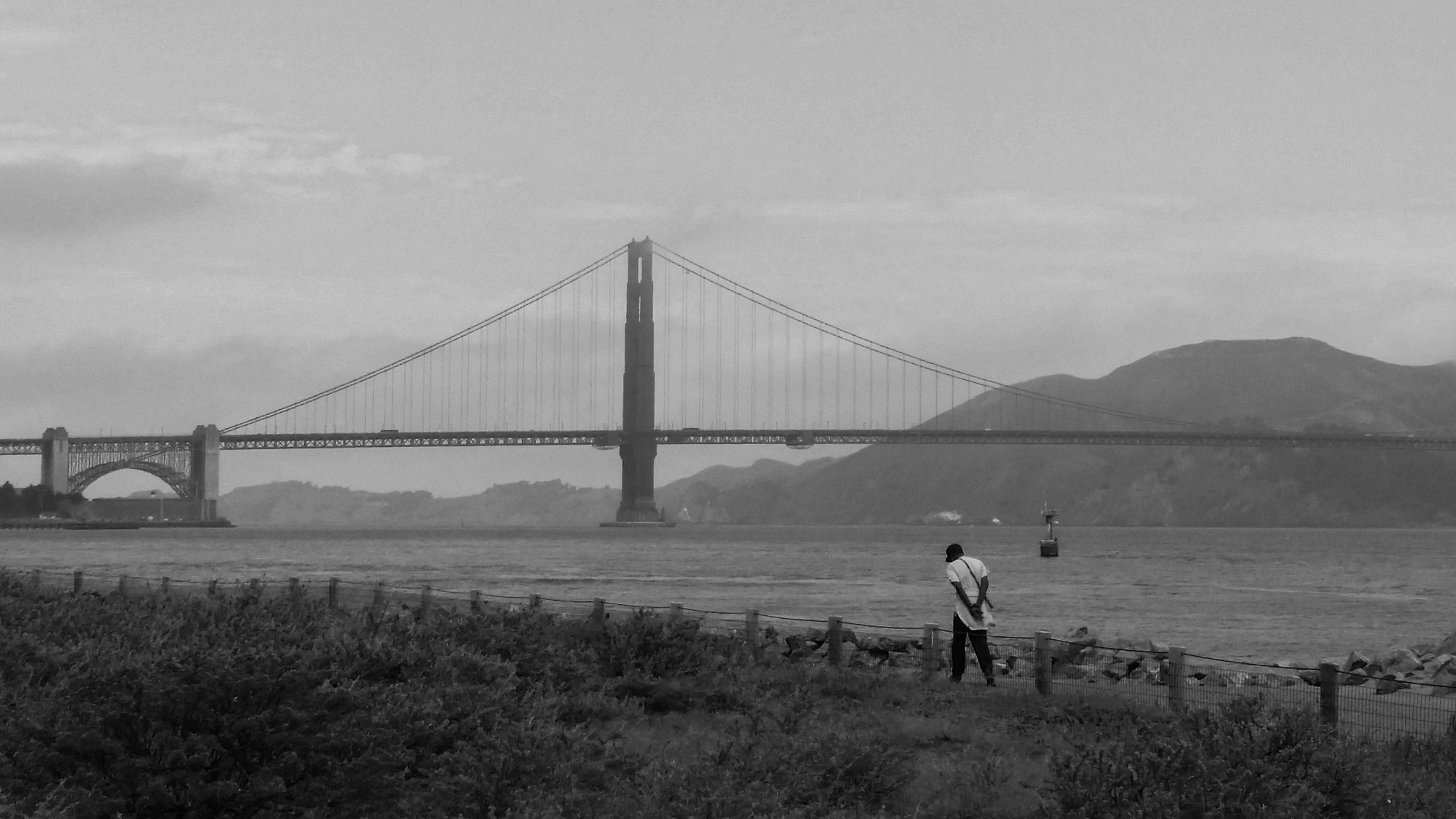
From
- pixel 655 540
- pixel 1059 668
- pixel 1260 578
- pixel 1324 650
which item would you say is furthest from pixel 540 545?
pixel 1059 668

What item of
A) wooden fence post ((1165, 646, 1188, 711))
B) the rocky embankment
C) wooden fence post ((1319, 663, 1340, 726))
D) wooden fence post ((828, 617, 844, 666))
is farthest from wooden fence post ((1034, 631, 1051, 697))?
wooden fence post ((1319, 663, 1340, 726))

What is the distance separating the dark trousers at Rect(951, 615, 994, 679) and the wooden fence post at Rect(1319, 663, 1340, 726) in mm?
4009

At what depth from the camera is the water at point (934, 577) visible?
127 feet

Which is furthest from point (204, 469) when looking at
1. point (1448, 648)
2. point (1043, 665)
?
point (1043, 665)

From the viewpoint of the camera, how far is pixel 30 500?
183375 millimetres

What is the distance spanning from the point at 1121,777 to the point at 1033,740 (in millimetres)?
4263

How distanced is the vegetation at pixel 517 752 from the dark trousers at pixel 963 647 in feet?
7.70

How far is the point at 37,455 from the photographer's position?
166 metres

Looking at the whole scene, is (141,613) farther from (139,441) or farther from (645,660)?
(139,441)

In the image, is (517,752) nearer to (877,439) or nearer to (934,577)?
(934,577)

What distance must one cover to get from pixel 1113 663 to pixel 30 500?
18466 centimetres

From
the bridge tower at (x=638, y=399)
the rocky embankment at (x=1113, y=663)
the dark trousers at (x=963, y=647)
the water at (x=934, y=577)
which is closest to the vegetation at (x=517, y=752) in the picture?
the dark trousers at (x=963, y=647)

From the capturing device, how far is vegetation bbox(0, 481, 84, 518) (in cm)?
17375

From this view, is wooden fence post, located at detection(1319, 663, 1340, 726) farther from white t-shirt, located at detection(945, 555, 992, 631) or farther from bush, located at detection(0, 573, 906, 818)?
white t-shirt, located at detection(945, 555, 992, 631)
